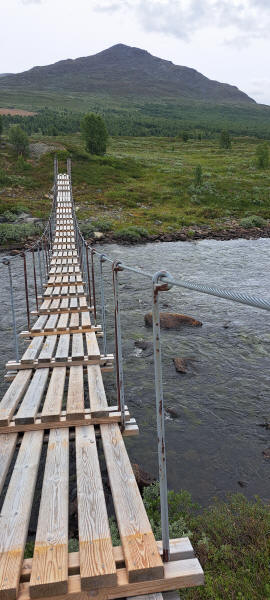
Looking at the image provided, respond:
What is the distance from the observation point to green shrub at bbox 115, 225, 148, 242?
26375 mm

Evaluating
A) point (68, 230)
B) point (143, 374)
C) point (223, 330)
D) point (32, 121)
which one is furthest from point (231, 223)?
point (32, 121)

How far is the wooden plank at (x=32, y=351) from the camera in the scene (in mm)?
6785

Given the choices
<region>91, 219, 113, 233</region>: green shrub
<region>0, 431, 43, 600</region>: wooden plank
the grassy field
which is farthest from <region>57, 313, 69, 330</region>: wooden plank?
<region>91, 219, 113, 233</region>: green shrub

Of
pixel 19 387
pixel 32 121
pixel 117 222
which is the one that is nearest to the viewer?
pixel 19 387

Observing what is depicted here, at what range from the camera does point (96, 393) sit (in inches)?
221

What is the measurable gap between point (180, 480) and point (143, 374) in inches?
134

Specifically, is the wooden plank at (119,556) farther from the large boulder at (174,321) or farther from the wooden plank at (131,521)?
the large boulder at (174,321)

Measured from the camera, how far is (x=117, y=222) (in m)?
29.9

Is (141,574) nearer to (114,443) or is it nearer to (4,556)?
(4,556)

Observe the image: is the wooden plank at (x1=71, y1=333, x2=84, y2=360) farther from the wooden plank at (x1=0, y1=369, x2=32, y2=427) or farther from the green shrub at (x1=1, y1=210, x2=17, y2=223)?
the green shrub at (x1=1, y1=210, x2=17, y2=223)

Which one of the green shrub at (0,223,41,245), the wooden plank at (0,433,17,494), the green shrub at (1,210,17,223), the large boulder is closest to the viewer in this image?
the wooden plank at (0,433,17,494)

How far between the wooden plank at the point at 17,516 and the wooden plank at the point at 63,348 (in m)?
2.17

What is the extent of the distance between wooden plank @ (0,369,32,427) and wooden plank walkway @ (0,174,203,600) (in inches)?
0.5

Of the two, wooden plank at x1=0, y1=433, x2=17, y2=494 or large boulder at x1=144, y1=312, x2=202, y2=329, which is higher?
wooden plank at x1=0, y1=433, x2=17, y2=494
